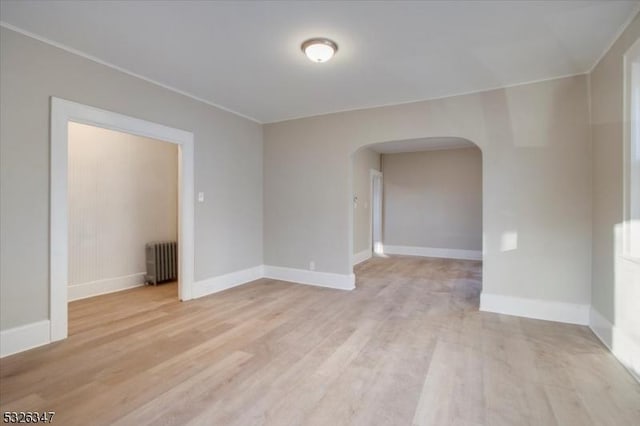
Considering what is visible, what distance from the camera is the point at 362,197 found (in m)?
6.98

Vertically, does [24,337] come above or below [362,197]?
below

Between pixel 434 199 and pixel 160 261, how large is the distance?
608 cm

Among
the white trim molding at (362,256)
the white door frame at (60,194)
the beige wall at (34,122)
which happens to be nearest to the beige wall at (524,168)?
the white trim molding at (362,256)

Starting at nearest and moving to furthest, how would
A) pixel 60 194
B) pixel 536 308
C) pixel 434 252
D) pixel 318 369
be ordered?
pixel 318 369 → pixel 60 194 → pixel 536 308 → pixel 434 252

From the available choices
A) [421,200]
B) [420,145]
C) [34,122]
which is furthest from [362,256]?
[34,122]

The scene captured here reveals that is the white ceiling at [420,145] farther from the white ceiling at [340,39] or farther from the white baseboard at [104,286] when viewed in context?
the white baseboard at [104,286]

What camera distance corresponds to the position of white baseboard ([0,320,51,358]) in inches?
98.0

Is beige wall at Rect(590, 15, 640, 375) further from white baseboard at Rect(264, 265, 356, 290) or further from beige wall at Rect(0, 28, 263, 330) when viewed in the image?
beige wall at Rect(0, 28, 263, 330)

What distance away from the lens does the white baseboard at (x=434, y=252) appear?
7102 millimetres

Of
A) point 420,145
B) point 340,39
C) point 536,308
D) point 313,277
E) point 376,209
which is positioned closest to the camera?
point 340,39

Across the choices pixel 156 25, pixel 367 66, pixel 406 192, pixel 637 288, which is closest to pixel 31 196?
pixel 156 25

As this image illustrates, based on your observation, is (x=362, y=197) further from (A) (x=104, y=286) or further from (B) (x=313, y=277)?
(A) (x=104, y=286)

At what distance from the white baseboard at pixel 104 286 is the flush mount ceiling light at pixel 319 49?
4145 mm

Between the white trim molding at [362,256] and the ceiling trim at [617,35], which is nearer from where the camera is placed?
the ceiling trim at [617,35]
